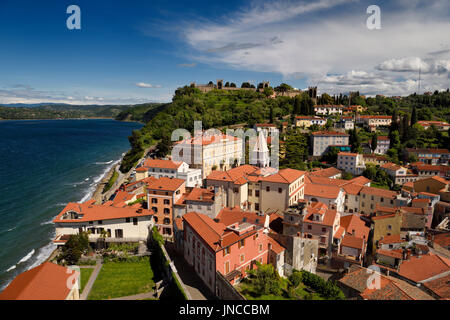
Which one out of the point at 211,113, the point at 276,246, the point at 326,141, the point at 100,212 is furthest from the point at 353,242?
the point at 211,113

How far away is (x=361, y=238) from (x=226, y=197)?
15.2 meters

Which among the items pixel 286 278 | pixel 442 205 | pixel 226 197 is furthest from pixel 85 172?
pixel 442 205

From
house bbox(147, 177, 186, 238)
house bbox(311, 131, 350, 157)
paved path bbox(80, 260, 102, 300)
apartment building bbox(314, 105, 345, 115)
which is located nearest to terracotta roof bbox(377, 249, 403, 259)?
house bbox(147, 177, 186, 238)

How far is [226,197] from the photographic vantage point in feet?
114

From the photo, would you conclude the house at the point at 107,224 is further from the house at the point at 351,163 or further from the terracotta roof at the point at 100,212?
the house at the point at 351,163

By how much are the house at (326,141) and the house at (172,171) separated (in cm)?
3013

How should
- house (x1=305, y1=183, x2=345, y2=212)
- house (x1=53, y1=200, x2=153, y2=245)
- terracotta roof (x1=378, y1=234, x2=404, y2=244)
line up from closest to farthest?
1. house (x1=53, y1=200, x2=153, y2=245)
2. terracotta roof (x1=378, y1=234, x2=404, y2=244)
3. house (x1=305, y1=183, x2=345, y2=212)

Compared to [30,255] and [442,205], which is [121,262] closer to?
[30,255]

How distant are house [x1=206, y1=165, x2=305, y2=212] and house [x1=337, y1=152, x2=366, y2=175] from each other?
21.3 meters

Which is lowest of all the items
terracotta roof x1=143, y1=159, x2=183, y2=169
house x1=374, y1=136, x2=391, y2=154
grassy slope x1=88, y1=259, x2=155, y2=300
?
grassy slope x1=88, y1=259, x2=155, y2=300

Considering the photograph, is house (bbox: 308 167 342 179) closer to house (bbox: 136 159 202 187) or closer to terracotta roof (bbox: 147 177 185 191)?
house (bbox: 136 159 202 187)

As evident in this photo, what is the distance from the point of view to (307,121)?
75.2m

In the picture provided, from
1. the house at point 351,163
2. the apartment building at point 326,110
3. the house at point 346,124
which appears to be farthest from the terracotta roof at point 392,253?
the apartment building at point 326,110

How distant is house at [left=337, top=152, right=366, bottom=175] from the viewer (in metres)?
52.1
